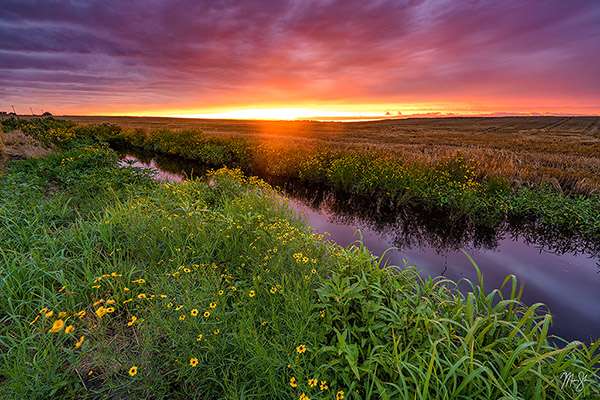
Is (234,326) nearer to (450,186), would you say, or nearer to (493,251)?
(493,251)

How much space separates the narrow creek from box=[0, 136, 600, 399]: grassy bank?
0.68 m

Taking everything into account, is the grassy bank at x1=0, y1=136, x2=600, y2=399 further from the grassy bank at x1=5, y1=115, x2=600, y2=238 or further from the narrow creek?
the grassy bank at x1=5, y1=115, x2=600, y2=238

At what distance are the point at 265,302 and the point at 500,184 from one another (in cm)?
983

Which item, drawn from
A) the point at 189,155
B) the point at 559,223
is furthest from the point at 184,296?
the point at 189,155

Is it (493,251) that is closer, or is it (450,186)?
(493,251)

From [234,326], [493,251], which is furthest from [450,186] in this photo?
[234,326]

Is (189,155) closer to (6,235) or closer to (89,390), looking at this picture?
(6,235)

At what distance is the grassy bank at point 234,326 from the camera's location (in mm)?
2078

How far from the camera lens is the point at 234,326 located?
247 centimetres

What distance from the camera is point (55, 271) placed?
3.08 metres

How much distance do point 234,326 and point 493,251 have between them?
7.29m

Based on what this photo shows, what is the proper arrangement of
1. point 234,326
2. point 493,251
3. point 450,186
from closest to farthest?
point 234,326, point 493,251, point 450,186

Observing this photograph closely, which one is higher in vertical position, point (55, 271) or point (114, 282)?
point (55, 271)

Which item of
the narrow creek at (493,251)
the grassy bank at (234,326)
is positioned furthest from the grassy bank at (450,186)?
the grassy bank at (234,326)
